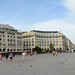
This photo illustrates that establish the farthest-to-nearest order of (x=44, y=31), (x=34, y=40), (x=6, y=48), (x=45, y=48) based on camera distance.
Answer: (x=44, y=31)
(x=45, y=48)
(x=34, y=40)
(x=6, y=48)

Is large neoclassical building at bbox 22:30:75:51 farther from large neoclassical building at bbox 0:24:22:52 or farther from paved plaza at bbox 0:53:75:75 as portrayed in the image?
paved plaza at bbox 0:53:75:75

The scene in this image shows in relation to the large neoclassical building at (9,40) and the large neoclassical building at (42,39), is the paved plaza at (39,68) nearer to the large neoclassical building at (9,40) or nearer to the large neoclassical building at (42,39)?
the large neoclassical building at (9,40)

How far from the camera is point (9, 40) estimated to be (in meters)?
83.9

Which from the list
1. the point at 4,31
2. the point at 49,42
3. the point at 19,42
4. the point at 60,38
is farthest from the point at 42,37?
the point at 4,31

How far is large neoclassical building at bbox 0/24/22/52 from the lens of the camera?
80.7 metres

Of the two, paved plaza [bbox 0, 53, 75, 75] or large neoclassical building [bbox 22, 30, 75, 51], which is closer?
paved plaza [bbox 0, 53, 75, 75]

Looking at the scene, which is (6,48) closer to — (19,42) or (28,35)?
(19,42)

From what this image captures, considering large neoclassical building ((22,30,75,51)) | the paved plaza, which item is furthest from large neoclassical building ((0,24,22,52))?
the paved plaza

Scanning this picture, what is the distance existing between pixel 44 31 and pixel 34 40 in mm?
19762

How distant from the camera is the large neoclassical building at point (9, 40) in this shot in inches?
3177

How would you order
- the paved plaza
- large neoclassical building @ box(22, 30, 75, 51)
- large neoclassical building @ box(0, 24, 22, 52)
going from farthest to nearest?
→ large neoclassical building @ box(22, 30, 75, 51), large neoclassical building @ box(0, 24, 22, 52), the paved plaza

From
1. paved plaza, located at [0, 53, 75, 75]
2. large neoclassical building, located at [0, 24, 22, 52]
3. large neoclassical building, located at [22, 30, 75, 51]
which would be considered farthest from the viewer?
large neoclassical building, located at [22, 30, 75, 51]

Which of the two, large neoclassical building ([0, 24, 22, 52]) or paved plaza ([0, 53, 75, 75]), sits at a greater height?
large neoclassical building ([0, 24, 22, 52])

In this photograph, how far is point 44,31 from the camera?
12512cm
